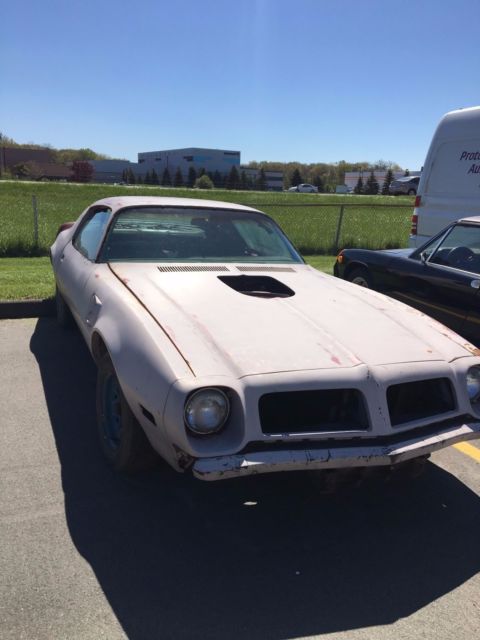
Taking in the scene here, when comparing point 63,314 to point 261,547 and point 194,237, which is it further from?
point 261,547

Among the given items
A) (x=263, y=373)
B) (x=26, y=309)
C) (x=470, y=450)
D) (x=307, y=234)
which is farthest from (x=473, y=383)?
(x=307, y=234)

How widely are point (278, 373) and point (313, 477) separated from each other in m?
0.53

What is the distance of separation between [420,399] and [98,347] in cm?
184

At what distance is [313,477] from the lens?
8.28ft

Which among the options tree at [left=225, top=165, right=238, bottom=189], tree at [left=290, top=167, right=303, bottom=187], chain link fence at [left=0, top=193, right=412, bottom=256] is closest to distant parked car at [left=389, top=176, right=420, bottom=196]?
chain link fence at [left=0, top=193, right=412, bottom=256]

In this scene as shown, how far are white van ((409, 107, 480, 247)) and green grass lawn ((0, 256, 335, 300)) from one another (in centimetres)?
186

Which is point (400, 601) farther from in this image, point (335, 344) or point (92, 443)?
point (92, 443)

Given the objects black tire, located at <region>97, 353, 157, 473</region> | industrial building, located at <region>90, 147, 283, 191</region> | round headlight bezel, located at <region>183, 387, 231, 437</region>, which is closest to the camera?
round headlight bezel, located at <region>183, 387, 231, 437</region>

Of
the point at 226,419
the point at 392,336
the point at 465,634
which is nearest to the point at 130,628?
the point at 226,419

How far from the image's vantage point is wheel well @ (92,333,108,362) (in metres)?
3.23

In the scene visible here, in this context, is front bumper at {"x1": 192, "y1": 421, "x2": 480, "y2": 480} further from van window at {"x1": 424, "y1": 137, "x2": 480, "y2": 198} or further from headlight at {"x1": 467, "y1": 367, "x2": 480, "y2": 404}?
van window at {"x1": 424, "y1": 137, "x2": 480, "y2": 198}

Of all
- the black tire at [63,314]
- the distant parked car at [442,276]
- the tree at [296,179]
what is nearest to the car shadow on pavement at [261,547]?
the distant parked car at [442,276]

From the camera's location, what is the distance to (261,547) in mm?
2551

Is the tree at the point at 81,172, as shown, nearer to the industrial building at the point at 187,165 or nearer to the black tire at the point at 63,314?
the industrial building at the point at 187,165
